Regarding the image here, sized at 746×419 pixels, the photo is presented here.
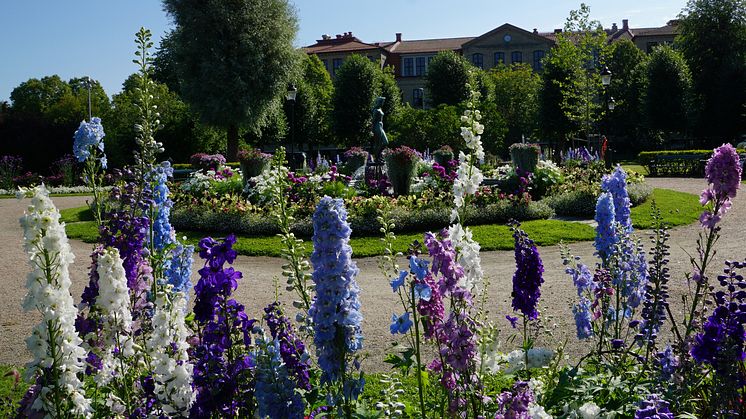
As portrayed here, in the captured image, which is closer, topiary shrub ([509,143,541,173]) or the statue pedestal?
topiary shrub ([509,143,541,173])

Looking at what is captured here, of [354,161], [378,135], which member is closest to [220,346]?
[378,135]

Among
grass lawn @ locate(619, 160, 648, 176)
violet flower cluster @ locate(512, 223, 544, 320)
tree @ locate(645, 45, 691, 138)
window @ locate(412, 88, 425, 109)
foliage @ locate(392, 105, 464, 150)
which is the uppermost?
window @ locate(412, 88, 425, 109)

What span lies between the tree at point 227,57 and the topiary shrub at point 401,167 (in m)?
15.9

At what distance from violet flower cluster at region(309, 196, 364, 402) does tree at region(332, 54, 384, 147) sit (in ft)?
136

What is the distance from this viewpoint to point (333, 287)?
7.88 ft

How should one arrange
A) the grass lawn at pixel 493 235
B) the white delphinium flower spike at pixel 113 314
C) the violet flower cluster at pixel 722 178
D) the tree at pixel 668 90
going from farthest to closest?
1. the tree at pixel 668 90
2. the grass lawn at pixel 493 235
3. the violet flower cluster at pixel 722 178
4. the white delphinium flower spike at pixel 113 314

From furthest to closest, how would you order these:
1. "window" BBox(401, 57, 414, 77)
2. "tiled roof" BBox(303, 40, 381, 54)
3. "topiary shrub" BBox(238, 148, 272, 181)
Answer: "window" BBox(401, 57, 414, 77)
"tiled roof" BBox(303, 40, 381, 54)
"topiary shrub" BBox(238, 148, 272, 181)

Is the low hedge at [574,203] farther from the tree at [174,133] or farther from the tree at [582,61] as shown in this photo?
the tree at [174,133]

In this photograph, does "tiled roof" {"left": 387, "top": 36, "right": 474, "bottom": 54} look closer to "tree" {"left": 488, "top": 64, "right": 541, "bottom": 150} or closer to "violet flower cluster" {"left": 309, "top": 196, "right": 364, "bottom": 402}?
"tree" {"left": 488, "top": 64, "right": 541, "bottom": 150}

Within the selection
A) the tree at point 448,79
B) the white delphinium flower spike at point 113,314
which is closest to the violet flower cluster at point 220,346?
the white delphinium flower spike at point 113,314

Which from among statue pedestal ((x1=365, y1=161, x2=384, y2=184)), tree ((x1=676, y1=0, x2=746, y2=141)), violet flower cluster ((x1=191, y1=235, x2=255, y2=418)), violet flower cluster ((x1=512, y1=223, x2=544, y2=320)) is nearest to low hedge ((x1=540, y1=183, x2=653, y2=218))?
statue pedestal ((x1=365, y1=161, x2=384, y2=184))

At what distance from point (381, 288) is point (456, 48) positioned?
64.8 m

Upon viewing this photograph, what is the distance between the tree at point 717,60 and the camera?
1601 inches

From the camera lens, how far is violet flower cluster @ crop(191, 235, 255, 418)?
2.64 metres
